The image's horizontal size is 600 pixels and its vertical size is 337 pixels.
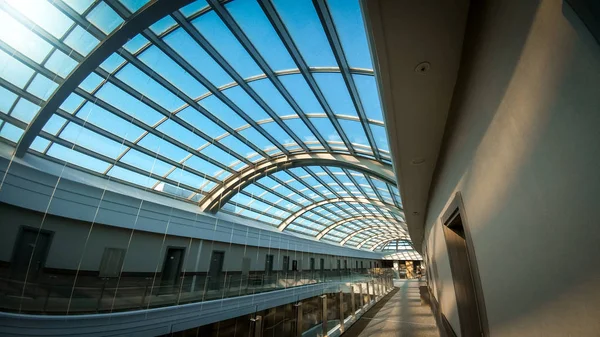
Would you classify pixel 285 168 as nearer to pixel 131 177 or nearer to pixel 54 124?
pixel 131 177

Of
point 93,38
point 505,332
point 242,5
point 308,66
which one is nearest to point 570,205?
point 505,332

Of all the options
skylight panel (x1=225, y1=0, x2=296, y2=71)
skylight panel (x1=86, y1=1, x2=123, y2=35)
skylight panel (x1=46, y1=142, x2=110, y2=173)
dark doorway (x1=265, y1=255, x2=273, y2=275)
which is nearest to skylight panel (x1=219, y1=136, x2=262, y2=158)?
skylight panel (x1=46, y1=142, x2=110, y2=173)

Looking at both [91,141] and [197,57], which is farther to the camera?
[91,141]

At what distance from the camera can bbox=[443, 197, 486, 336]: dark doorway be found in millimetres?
3507

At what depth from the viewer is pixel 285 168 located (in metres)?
14.5

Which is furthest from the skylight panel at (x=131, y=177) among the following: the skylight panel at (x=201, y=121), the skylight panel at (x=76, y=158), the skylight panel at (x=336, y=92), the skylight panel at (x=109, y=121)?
the skylight panel at (x=336, y=92)

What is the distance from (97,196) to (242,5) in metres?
9.71

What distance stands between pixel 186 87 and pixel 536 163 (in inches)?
361

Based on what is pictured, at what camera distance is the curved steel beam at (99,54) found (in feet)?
17.7

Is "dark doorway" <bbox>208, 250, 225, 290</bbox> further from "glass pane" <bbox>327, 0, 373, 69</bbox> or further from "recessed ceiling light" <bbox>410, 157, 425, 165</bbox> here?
"recessed ceiling light" <bbox>410, 157, 425, 165</bbox>

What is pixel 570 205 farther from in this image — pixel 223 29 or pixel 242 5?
pixel 223 29

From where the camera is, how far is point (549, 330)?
1259 mm

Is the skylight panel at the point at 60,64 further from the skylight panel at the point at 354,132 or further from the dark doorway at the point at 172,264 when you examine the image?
the dark doorway at the point at 172,264

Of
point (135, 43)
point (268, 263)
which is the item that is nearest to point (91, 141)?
point (135, 43)
